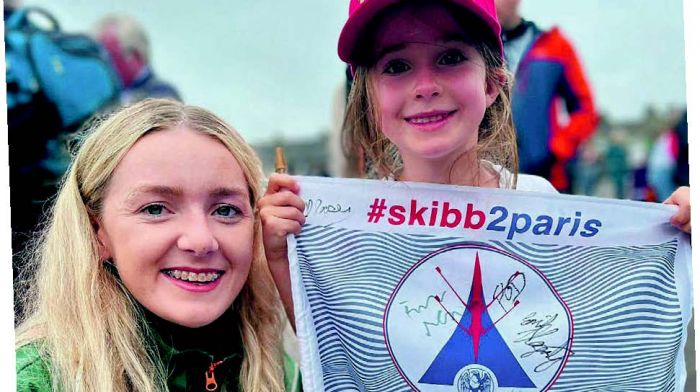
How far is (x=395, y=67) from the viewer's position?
5.41 ft

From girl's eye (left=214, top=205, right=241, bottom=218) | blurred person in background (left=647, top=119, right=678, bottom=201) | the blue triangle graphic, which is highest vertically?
girl's eye (left=214, top=205, right=241, bottom=218)

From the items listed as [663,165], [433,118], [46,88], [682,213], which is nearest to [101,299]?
[433,118]

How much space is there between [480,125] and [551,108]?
1.39 meters

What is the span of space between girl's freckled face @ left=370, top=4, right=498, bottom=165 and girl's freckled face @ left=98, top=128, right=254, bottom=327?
377mm

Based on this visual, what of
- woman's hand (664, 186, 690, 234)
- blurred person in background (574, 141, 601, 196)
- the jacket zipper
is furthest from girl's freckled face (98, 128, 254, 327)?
blurred person in background (574, 141, 601, 196)

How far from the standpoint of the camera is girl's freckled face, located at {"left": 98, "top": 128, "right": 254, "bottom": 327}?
150 cm

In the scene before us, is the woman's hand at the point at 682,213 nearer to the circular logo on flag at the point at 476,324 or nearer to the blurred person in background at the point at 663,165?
the circular logo on flag at the point at 476,324

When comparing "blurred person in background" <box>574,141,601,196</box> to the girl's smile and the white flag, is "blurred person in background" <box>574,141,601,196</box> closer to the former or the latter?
the white flag

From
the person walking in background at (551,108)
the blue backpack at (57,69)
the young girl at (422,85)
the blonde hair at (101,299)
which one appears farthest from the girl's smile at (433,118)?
the blue backpack at (57,69)

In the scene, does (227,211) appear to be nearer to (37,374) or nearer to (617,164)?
(37,374)

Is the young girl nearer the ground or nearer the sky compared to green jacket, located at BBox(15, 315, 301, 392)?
nearer the sky

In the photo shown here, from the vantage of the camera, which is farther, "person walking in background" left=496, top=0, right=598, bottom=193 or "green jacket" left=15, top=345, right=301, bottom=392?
"person walking in background" left=496, top=0, right=598, bottom=193

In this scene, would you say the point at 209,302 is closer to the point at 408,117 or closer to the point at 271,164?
the point at 408,117

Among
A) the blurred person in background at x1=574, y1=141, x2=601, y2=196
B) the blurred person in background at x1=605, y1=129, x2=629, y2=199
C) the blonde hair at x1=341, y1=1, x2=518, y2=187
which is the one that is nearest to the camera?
the blonde hair at x1=341, y1=1, x2=518, y2=187
